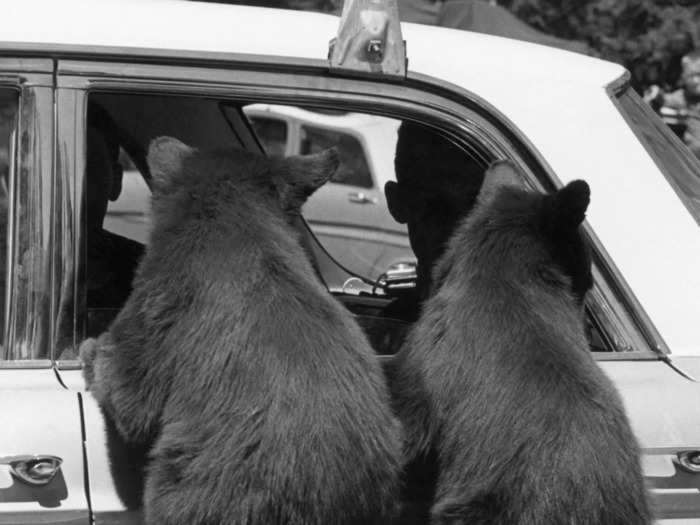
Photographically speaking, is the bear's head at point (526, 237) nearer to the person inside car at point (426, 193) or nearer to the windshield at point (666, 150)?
the person inside car at point (426, 193)

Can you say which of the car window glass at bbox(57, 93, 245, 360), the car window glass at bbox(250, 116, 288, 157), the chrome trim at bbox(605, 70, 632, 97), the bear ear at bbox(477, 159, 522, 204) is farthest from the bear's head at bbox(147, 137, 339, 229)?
the car window glass at bbox(250, 116, 288, 157)

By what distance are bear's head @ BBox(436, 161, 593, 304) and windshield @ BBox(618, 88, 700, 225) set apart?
36cm

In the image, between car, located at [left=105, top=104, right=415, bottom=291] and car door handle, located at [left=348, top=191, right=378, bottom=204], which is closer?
car, located at [left=105, top=104, right=415, bottom=291]

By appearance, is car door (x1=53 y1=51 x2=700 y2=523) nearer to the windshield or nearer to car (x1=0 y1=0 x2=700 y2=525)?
car (x1=0 y1=0 x2=700 y2=525)

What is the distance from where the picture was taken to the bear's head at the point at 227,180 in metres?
2.76

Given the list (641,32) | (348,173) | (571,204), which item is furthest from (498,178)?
(348,173)

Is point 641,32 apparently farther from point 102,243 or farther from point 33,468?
point 33,468

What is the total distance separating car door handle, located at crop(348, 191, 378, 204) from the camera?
1026cm

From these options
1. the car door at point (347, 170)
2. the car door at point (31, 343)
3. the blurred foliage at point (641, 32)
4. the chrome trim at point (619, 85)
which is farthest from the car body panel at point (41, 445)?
the blurred foliage at point (641, 32)

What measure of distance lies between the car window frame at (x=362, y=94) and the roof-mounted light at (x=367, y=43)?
3 centimetres

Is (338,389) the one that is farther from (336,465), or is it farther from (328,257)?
(328,257)

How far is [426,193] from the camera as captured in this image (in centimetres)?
378

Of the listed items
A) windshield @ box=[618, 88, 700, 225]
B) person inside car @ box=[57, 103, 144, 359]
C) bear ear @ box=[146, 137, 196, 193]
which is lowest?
person inside car @ box=[57, 103, 144, 359]

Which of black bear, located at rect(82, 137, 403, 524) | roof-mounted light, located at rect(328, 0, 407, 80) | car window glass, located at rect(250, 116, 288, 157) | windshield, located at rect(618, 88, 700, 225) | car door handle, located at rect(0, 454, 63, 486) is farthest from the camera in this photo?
car window glass, located at rect(250, 116, 288, 157)
